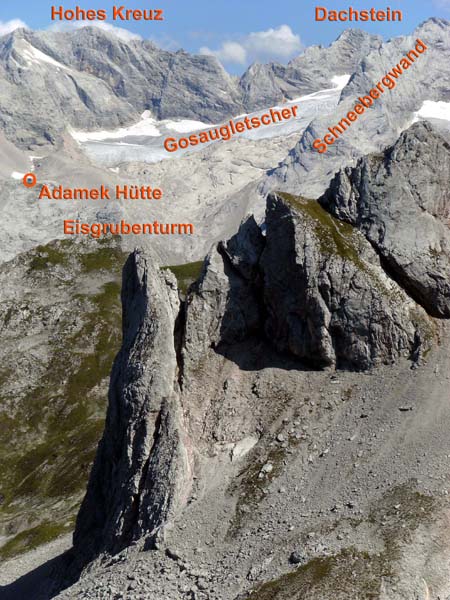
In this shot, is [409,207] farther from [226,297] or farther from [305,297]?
[226,297]

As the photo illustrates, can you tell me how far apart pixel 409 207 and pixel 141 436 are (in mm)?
23021

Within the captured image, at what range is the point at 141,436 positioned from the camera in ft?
139

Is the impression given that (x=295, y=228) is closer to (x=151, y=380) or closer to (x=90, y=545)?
(x=151, y=380)

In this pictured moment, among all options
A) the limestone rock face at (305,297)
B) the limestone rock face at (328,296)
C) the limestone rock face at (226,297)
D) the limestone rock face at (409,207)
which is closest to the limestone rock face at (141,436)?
the limestone rock face at (226,297)

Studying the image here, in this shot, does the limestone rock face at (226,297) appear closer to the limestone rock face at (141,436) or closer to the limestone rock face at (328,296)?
the limestone rock face at (328,296)

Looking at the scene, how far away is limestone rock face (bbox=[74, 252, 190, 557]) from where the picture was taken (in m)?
39.8

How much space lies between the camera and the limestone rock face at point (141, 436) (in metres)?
39.8

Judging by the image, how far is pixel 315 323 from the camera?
44469 millimetres

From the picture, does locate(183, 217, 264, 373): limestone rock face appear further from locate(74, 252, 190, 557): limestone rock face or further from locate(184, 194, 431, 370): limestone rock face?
locate(74, 252, 190, 557): limestone rock face

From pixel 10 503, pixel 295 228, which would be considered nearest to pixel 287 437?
pixel 295 228

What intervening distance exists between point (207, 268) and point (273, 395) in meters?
10.8

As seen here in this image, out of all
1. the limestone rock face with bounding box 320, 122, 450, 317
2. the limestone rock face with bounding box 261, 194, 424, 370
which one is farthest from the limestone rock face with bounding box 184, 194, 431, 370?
the limestone rock face with bounding box 320, 122, 450, 317

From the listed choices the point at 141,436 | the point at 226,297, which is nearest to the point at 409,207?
the point at 226,297

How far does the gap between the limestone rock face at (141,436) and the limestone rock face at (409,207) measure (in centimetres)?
1454
